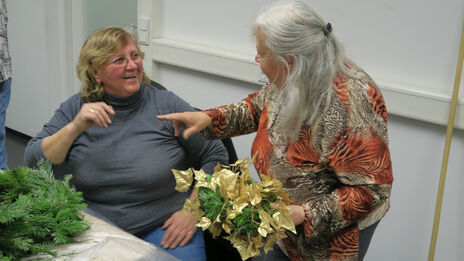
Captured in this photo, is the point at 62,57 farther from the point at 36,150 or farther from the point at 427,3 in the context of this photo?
the point at 427,3

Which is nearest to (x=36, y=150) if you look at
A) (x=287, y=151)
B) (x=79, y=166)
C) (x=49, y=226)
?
(x=79, y=166)

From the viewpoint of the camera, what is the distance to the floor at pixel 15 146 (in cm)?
395

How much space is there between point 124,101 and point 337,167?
3.36 ft

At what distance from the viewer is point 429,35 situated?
209 centimetres

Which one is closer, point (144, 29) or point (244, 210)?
point (244, 210)

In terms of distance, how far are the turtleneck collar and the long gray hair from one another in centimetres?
83

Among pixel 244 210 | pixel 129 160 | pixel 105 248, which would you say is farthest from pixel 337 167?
pixel 129 160

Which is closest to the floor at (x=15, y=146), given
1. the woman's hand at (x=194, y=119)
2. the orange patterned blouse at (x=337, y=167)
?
the woman's hand at (x=194, y=119)

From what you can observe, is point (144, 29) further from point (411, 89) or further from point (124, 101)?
point (411, 89)

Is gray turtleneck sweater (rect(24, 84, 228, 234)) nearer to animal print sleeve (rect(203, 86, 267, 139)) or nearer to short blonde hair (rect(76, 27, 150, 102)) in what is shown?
short blonde hair (rect(76, 27, 150, 102))

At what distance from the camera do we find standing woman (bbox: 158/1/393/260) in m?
1.27

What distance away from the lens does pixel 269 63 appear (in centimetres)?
132

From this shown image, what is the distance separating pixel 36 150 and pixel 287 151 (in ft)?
3.42

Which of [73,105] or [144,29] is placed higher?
[144,29]
